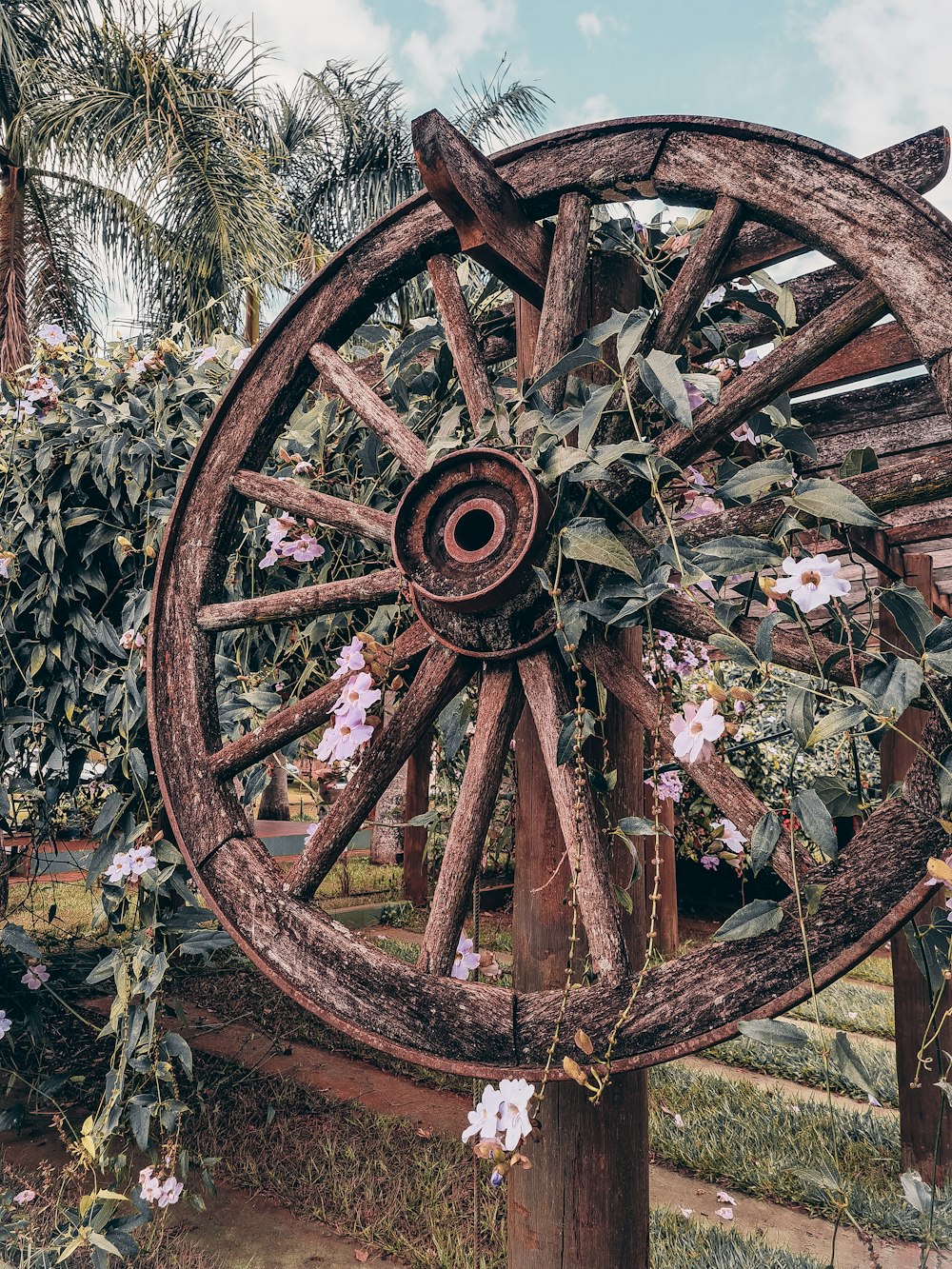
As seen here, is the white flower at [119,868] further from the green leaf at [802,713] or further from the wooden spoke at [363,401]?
the green leaf at [802,713]

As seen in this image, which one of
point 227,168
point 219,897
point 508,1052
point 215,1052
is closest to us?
point 508,1052

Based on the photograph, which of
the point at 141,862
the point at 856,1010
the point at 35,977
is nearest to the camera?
the point at 141,862

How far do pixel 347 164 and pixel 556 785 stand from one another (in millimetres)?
11724

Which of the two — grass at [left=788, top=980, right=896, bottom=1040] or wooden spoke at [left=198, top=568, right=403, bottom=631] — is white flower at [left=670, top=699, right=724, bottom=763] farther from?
grass at [left=788, top=980, right=896, bottom=1040]

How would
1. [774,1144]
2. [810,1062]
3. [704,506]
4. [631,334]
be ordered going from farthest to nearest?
[810,1062] → [774,1144] → [704,506] → [631,334]

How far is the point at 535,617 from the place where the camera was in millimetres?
1345

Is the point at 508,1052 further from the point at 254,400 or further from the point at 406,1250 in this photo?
the point at 406,1250

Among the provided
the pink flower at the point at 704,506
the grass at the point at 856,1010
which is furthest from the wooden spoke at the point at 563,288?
the grass at the point at 856,1010

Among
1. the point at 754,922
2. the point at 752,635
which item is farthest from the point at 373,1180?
the point at 752,635

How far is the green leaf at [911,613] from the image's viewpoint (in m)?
1.02

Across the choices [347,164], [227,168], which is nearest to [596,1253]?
[227,168]

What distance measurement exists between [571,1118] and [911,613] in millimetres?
985

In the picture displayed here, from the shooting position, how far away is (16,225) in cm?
638

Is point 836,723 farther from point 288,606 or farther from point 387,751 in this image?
point 288,606
